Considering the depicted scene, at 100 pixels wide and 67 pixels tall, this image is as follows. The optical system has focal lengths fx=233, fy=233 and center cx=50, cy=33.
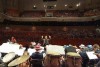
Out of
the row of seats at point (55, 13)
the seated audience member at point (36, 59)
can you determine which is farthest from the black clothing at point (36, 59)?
the row of seats at point (55, 13)

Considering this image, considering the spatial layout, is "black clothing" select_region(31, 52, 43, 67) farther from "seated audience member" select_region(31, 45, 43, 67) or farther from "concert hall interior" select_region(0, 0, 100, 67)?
"concert hall interior" select_region(0, 0, 100, 67)

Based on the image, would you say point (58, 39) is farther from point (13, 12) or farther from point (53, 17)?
point (13, 12)

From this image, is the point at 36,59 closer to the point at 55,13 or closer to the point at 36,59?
the point at 36,59

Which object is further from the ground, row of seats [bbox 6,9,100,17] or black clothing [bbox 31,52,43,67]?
row of seats [bbox 6,9,100,17]

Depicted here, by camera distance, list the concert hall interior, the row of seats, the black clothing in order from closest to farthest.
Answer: the black clothing < the concert hall interior < the row of seats

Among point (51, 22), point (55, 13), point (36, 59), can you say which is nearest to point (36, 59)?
point (36, 59)

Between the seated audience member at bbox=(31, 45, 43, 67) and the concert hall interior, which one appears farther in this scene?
the concert hall interior

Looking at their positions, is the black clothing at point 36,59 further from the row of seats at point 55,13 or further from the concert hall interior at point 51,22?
the row of seats at point 55,13

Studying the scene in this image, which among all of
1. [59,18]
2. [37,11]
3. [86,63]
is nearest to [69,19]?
[59,18]

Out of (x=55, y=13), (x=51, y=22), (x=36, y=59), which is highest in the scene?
(x=55, y=13)

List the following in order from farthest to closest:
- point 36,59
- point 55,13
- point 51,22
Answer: point 55,13 → point 51,22 → point 36,59

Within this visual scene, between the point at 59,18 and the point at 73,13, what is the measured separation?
149 inches

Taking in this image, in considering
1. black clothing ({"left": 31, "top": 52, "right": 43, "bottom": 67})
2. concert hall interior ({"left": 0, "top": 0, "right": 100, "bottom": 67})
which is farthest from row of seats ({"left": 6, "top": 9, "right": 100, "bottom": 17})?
black clothing ({"left": 31, "top": 52, "right": 43, "bottom": 67})

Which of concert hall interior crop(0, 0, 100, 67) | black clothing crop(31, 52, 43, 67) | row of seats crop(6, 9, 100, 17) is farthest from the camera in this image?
row of seats crop(6, 9, 100, 17)
